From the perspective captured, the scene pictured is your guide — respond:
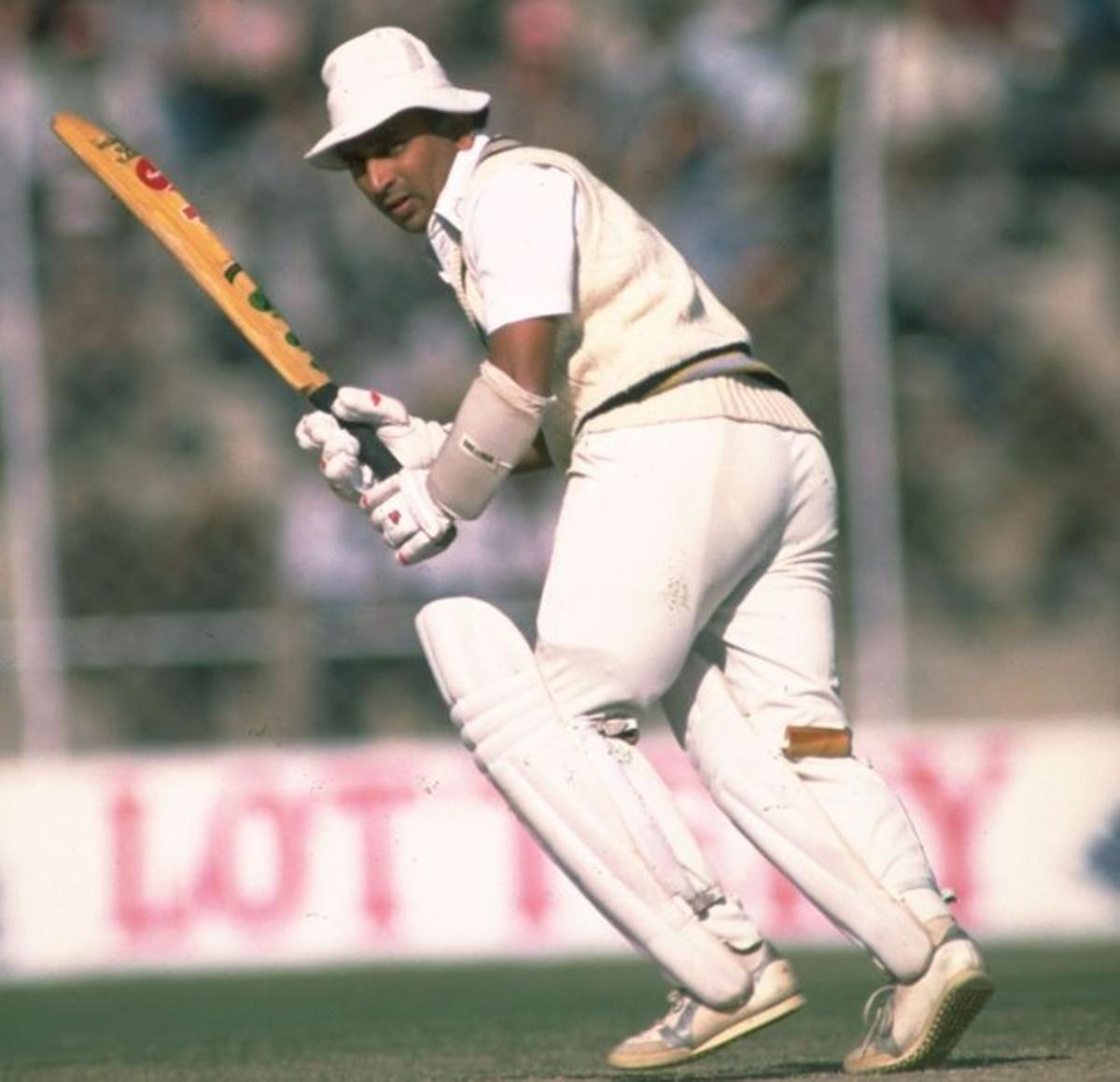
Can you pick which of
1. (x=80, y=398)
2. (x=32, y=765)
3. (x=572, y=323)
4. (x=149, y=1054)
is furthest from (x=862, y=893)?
(x=80, y=398)

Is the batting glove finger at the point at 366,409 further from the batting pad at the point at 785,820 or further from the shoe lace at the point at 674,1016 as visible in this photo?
the shoe lace at the point at 674,1016

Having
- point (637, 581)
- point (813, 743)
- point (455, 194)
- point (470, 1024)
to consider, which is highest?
point (455, 194)

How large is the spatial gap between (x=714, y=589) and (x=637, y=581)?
0.17 m

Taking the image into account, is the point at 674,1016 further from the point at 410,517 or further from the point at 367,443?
the point at 367,443

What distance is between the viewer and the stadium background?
30.5ft

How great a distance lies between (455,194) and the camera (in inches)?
185

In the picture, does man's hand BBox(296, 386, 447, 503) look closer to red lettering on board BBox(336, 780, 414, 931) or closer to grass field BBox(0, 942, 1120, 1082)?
grass field BBox(0, 942, 1120, 1082)

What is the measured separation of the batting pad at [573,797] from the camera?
14.5 feet

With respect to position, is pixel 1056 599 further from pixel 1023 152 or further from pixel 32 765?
pixel 32 765

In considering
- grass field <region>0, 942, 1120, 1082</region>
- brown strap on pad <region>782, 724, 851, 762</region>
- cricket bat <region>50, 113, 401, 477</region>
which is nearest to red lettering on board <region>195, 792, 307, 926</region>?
grass field <region>0, 942, 1120, 1082</region>

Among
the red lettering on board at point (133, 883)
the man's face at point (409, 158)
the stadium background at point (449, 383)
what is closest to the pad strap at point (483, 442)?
the man's face at point (409, 158)

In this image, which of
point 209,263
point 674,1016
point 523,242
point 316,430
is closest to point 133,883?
point 209,263

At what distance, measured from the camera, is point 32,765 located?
9234 mm

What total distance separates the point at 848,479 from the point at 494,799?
183cm
